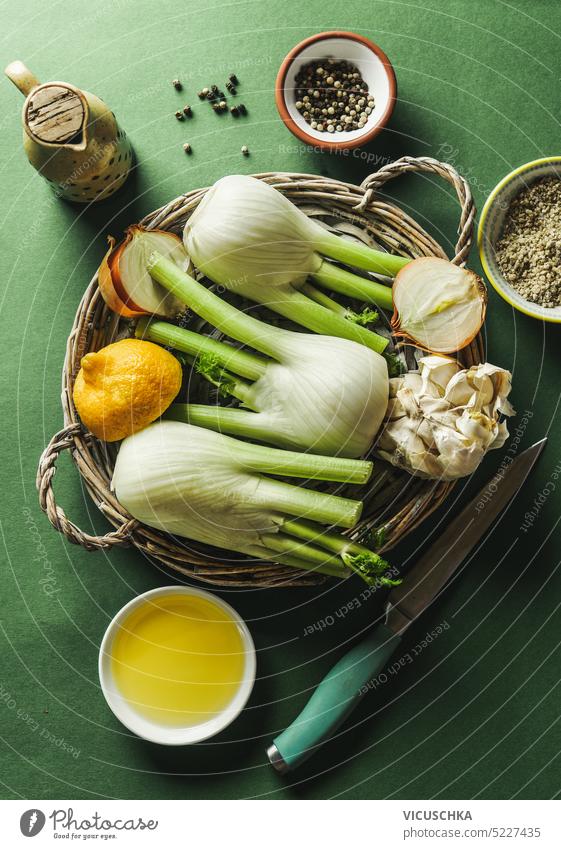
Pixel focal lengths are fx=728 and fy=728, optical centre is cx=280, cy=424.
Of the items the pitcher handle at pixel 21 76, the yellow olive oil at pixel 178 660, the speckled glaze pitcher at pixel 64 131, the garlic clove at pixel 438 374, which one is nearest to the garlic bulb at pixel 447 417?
the garlic clove at pixel 438 374

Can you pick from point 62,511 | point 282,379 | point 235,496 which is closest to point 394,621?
point 235,496

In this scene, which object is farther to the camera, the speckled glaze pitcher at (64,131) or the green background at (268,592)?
the green background at (268,592)

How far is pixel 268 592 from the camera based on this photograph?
4.58ft

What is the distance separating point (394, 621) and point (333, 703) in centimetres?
18

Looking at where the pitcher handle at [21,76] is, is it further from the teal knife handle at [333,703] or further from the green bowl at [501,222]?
the teal knife handle at [333,703]

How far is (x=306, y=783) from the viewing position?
4.54 feet

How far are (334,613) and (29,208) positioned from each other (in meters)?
1.01

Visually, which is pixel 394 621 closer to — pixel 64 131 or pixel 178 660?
pixel 178 660

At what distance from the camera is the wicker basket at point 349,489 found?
126 centimetres

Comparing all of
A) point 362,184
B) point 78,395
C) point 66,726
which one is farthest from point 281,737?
point 362,184

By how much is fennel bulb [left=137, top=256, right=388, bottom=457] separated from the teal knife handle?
371 millimetres

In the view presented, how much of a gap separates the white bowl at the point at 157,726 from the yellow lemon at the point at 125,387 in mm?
311

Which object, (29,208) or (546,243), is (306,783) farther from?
(29,208)

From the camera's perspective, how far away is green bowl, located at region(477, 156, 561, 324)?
51.9 inches
